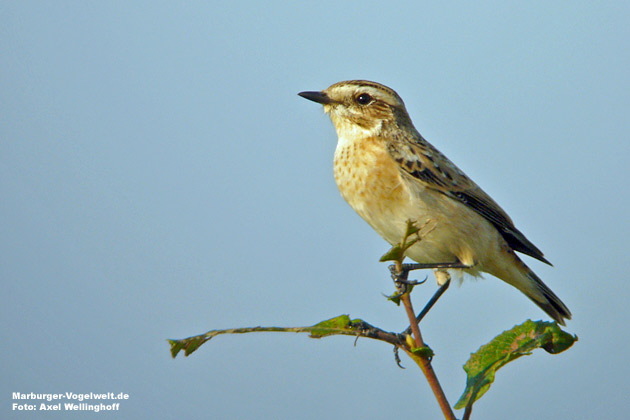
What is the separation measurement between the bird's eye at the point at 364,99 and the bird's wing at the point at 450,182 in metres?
0.62

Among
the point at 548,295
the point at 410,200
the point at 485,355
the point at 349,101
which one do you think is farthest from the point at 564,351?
the point at 349,101

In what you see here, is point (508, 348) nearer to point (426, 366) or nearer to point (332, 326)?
point (426, 366)

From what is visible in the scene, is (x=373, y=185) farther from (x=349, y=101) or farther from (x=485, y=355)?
(x=485, y=355)

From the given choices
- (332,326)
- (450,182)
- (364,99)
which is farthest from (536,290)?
(332,326)

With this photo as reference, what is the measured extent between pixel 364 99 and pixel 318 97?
0.49 metres

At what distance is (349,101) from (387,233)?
1.63 meters

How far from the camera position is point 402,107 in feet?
25.7

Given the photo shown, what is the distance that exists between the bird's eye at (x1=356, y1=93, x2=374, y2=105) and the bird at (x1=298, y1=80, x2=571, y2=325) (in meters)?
0.01

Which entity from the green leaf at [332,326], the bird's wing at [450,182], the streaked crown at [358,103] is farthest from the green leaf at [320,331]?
the streaked crown at [358,103]

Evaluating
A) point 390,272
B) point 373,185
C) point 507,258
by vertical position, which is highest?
point 373,185

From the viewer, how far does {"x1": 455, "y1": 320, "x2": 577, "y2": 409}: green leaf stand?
3.58 metres

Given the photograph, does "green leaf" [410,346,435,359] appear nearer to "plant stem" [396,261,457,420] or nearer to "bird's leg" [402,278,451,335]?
"plant stem" [396,261,457,420]

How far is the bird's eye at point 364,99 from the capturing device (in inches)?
296

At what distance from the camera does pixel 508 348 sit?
3752mm
